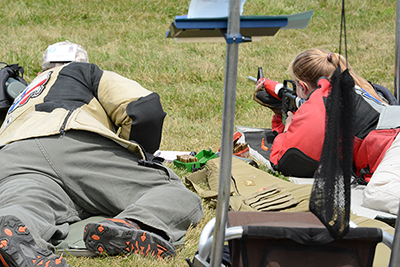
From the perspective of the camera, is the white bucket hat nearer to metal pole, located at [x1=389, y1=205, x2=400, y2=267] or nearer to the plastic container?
the plastic container

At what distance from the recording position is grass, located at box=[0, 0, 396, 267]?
5.86 m

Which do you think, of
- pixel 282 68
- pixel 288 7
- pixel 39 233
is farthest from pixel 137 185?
pixel 288 7

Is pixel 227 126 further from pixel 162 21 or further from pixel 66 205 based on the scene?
pixel 162 21

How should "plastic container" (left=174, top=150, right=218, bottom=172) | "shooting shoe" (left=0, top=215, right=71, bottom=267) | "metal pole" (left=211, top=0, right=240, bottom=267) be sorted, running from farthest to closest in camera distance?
1. "plastic container" (left=174, top=150, right=218, bottom=172)
2. "shooting shoe" (left=0, top=215, right=71, bottom=267)
3. "metal pole" (left=211, top=0, right=240, bottom=267)

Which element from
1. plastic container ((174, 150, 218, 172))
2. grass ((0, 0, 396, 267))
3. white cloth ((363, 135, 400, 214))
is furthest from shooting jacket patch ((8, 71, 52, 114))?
white cloth ((363, 135, 400, 214))

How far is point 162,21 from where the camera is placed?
9742 millimetres

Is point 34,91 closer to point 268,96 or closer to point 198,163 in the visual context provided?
point 198,163

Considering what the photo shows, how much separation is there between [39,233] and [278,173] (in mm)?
2063

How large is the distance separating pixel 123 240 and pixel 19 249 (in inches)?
19.2

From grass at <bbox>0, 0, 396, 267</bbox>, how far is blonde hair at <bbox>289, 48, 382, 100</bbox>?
3.97 feet

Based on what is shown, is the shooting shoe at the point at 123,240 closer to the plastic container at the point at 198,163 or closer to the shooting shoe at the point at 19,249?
the shooting shoe at the point at 19,249

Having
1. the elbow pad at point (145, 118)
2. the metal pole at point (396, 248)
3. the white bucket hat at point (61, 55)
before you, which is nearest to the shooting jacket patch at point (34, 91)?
the white bucket hat at point (61, 55)

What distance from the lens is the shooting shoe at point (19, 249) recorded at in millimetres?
1835

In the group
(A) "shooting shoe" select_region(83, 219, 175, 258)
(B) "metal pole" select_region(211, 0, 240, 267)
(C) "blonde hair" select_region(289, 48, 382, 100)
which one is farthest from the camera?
(C) "blonde hair" select_region(289, 48, 382, 100)
